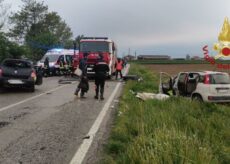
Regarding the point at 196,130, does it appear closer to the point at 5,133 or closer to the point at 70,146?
the point at 70,146

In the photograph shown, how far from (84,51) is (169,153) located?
24146 millimetres

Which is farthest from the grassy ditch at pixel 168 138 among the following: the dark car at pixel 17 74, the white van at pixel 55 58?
the white van at pixel 55 58

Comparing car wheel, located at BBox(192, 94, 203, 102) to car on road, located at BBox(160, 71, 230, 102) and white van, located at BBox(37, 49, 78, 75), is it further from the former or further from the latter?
white van, located at BBox(37, 49, 78, 75)

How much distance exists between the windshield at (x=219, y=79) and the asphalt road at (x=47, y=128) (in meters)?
3.81

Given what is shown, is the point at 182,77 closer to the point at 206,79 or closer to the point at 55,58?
the point at 206,79

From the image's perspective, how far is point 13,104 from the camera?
594 inches

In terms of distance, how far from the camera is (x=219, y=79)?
661 inches

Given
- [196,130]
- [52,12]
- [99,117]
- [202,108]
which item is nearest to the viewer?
[196,130]

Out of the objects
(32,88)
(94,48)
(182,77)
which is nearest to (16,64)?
(32,88)

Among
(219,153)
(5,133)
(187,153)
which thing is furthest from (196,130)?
(5,133)

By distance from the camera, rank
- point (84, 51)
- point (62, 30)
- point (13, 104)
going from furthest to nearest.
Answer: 1. point (62, 30)
2. point (84, 51)
3. point (13, 104)

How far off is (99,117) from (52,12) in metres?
86.0

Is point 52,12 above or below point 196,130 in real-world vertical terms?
above

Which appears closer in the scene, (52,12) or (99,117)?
(99,117)
